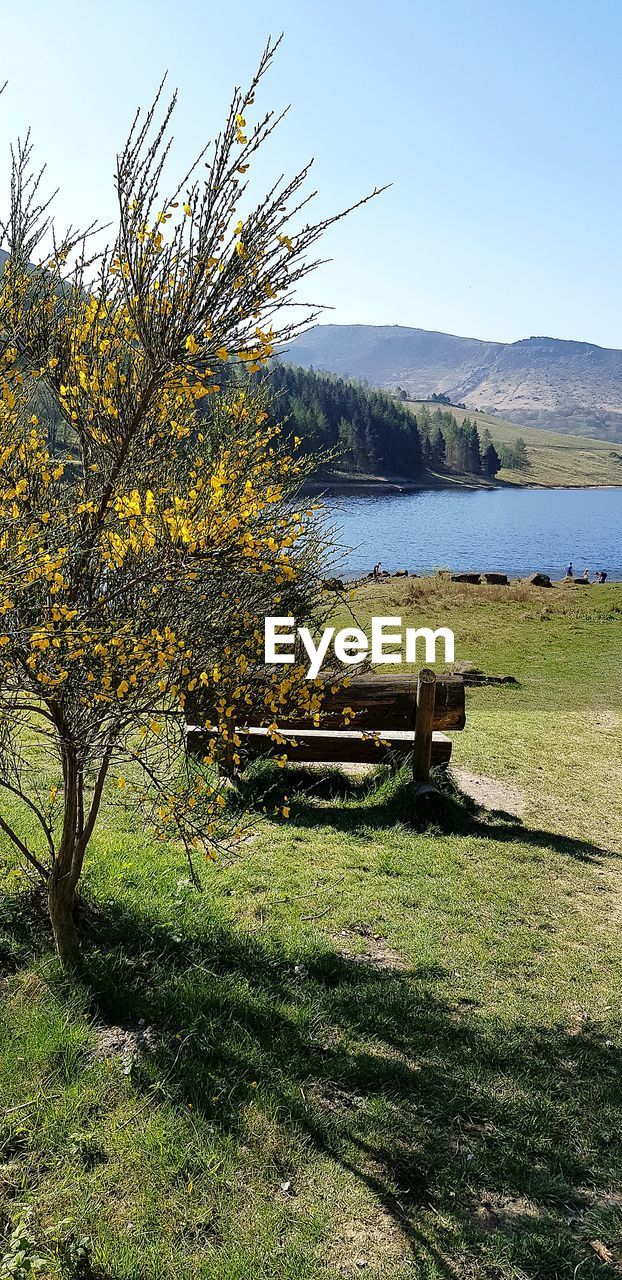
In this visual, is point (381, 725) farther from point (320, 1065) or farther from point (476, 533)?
point (476, 533)

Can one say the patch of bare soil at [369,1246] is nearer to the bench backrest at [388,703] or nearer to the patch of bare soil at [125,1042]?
the patch of bare soil at [125,1042]

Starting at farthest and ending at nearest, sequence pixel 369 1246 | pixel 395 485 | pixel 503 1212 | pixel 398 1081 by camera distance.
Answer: pixel 395 485, pixel 398 1081, pixel 503 1212, pixel 369 1246

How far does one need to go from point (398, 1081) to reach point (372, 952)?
166 cm

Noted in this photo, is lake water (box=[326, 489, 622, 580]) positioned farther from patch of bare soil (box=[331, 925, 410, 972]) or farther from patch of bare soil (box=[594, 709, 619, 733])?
patch of bare soil (box=[331, 925, 410, 972])

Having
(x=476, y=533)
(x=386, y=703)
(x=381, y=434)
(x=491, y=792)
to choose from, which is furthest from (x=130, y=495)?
(x=381, y=434)

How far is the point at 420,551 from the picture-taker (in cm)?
6938

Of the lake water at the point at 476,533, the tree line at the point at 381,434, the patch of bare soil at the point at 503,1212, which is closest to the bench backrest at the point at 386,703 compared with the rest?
the patch of bare soil at the point at 503,1212

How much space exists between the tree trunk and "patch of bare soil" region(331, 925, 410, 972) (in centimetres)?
233

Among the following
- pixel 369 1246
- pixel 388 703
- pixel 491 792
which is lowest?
pixel 491 792

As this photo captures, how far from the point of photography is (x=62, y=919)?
5746 mm

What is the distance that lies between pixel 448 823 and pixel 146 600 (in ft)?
21.3

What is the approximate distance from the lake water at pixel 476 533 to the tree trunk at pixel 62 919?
120 feet

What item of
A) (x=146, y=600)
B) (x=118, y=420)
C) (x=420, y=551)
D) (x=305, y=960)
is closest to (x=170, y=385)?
(x=118, y=420)

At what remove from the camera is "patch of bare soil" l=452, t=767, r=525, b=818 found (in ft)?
35.3
